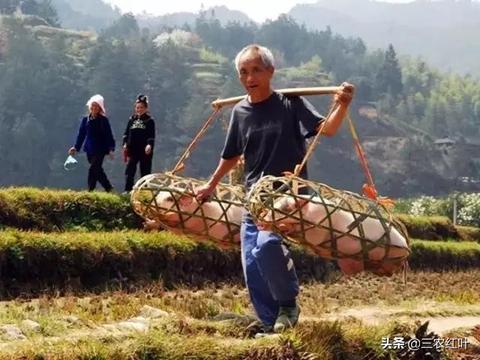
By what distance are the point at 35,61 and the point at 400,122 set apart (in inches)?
2028

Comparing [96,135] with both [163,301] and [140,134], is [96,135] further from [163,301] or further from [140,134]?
[163,301]

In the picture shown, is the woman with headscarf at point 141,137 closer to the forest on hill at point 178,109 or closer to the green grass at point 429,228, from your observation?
the green grass at point 429,228

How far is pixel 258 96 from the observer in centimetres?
512

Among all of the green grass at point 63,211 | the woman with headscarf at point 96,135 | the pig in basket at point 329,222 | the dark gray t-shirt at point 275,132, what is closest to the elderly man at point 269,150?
the dark gray t-shirt at point 275,132

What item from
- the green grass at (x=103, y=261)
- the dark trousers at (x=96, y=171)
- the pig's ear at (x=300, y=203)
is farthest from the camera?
the dark trousers at (x=96, y=171)

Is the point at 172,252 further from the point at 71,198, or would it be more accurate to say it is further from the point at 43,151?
the point at 43,151

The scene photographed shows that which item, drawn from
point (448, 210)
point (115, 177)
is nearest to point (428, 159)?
point (115, 177)

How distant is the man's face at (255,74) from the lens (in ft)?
16.6

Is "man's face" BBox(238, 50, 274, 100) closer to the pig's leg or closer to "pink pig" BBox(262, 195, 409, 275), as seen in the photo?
"pink pig" BBox(262, 195, 409, 275)

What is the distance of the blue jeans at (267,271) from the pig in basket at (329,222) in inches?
7.7

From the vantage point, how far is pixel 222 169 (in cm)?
542

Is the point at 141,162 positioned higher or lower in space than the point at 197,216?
lower

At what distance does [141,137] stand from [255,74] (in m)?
6.11

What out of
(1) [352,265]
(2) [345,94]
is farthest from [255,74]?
(1) [352,265]
